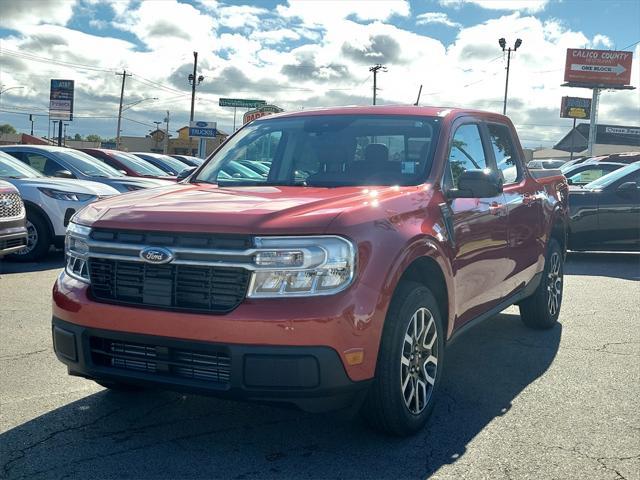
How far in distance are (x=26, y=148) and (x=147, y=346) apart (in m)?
9.34

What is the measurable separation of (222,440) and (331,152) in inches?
78.7

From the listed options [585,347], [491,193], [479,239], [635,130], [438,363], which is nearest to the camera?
[438,363]

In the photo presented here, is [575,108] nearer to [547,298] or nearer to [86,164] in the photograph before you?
[86,164]

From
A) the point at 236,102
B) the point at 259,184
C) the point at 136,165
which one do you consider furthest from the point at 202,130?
the point at 259,184

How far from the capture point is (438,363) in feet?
13.2

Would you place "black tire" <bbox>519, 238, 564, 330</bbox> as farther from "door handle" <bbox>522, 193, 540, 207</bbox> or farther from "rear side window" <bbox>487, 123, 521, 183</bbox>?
"rear side window" <bbox>487, 123, 521, 183</bbox>

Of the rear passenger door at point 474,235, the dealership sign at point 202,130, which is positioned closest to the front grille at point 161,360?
the rear passenger door at point 474,235

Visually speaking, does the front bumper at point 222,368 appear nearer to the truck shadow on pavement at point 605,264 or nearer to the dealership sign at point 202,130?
the truck shadow on pavement at point 605,264

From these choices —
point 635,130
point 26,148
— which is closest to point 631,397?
point 26,148

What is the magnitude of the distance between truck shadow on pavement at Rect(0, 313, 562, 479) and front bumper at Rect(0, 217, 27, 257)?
407cm

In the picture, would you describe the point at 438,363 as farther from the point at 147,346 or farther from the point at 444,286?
the point at 147,346

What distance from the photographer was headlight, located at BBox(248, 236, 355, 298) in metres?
3.20

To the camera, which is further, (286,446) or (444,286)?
(444,286)

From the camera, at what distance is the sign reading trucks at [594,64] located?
60.5m
